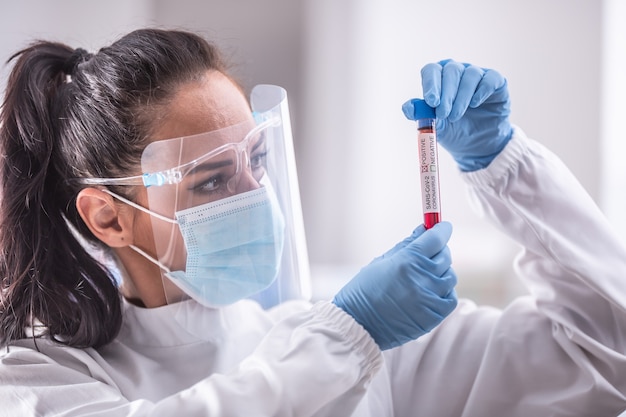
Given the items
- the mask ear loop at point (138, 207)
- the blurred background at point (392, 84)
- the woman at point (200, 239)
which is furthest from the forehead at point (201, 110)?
the blurred background at point (392, 84)

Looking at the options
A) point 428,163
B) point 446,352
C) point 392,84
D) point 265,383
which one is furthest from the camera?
point 392,84

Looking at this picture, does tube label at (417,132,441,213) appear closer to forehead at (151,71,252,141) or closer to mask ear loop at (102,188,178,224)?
forehead at (151,71,252,141)

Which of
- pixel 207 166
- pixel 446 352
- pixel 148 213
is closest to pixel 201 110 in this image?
pixel 207 166

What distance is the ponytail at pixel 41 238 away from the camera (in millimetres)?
1191

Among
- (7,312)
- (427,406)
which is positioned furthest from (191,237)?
(427,406)

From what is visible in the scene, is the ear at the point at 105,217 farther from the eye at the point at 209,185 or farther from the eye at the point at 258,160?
the eye at the point at 258,160

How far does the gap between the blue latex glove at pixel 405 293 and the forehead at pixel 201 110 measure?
411mm

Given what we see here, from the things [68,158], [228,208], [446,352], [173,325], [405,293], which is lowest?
[446,352]

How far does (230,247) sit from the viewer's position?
1.18 m

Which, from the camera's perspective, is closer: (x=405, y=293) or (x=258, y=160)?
(x=405, y=293)

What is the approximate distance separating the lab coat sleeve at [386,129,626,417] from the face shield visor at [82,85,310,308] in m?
0.39

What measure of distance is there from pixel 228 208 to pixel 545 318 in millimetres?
676

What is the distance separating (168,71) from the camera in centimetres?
121

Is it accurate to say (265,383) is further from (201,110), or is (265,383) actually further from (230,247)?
(201,110)
